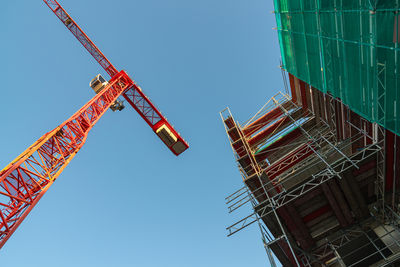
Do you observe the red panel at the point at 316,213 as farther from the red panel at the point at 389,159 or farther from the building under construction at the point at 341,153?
the red panel at the point at 389,159

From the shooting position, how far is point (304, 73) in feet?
50.0

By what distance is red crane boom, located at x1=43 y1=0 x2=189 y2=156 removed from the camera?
2777 cm

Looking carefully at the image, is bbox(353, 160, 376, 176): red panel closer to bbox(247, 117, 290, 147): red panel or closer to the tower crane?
bbox(247, 117, 290, 147): red panel

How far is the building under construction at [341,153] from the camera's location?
866 cm

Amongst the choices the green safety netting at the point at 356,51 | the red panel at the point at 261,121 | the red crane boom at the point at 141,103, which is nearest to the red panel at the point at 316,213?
the green safety netting at the point at 356,51

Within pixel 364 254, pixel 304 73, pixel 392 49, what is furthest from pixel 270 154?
pixel 392 49

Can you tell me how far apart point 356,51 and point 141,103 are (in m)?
23.9

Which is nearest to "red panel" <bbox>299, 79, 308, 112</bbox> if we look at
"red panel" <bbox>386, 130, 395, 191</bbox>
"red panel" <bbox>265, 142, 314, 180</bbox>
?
"red panel" <bbox>265, 142, 314, 180</bbox>

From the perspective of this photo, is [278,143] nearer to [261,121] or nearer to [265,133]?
[265,133]

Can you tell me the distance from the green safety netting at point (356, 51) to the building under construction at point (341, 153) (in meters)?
0.03

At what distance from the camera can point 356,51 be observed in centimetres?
959

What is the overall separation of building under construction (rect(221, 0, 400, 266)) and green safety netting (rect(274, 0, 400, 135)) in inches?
1.2

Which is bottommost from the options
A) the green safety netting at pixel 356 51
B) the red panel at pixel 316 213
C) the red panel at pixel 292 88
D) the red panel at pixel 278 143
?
the red panel at pixel 316 213

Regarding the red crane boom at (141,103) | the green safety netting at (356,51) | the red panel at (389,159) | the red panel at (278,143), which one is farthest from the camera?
the red crane boom at (141,103)
